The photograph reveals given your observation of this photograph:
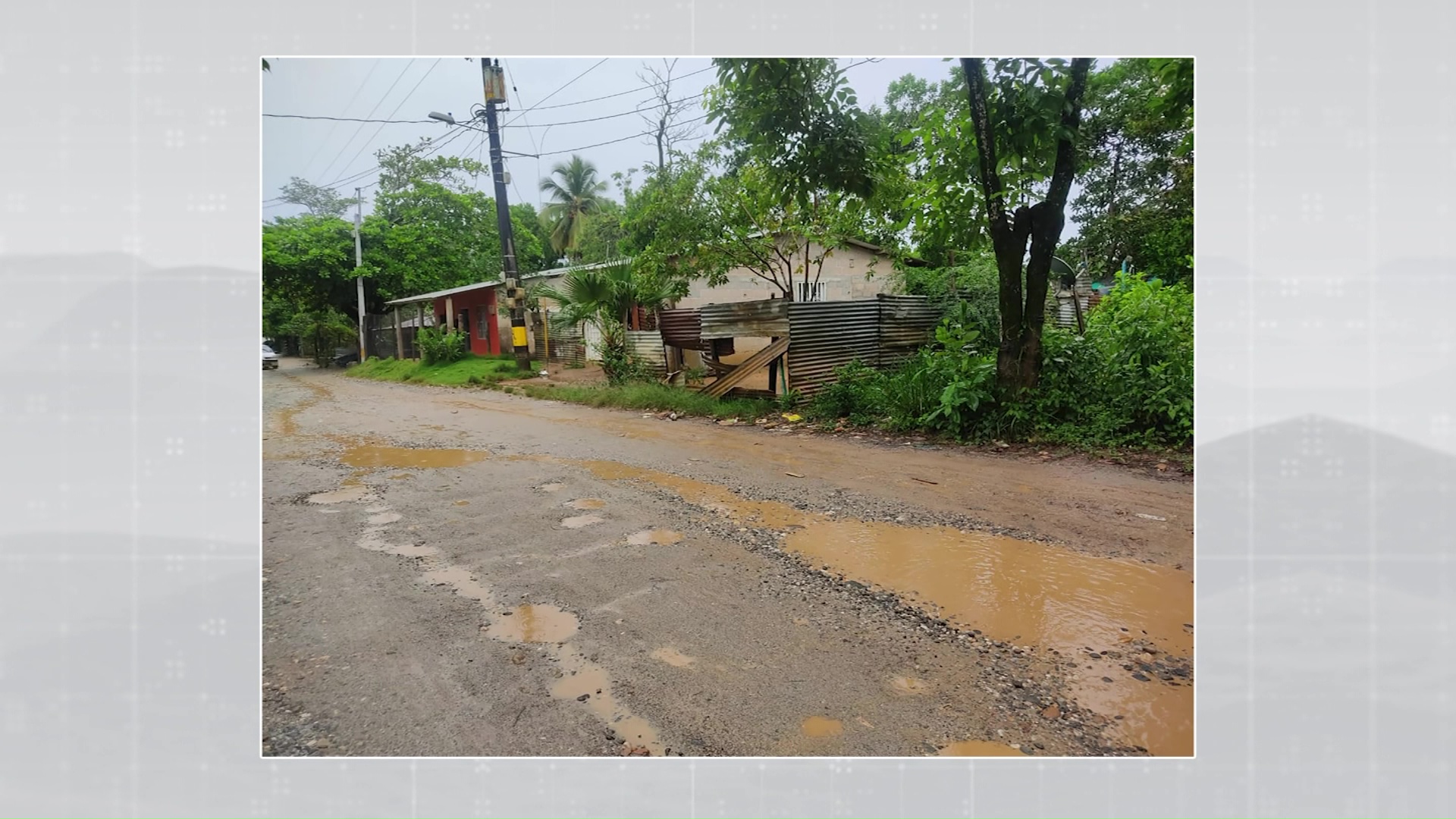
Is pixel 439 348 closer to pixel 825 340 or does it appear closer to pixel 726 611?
pixel 825 340

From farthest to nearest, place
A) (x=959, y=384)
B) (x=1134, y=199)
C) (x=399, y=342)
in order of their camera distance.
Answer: (x=399, y=342)
(x=1134, y=199)
(x=959, y=384)

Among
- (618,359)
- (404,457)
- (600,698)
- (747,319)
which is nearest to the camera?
(600,698)

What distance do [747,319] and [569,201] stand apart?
20.8m

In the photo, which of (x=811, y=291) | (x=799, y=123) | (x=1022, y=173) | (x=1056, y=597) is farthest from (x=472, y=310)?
(x=1056, y=597)

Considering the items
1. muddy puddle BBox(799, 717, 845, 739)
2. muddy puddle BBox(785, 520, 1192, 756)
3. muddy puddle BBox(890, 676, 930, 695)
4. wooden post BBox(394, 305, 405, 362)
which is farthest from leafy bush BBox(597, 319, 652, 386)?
wooden post BBox(394, 305, 405, 362)

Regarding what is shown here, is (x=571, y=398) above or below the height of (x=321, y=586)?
above

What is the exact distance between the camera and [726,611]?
2914mm

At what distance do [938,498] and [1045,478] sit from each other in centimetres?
111

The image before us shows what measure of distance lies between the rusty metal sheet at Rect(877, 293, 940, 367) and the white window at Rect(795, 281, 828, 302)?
1545 mm

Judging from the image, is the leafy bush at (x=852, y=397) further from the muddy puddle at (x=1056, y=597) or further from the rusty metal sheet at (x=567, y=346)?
the rusty metal sheet at (x=567, y=346)

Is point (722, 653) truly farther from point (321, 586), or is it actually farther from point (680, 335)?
point (680, 335)

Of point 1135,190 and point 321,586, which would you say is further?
point 1135,190
